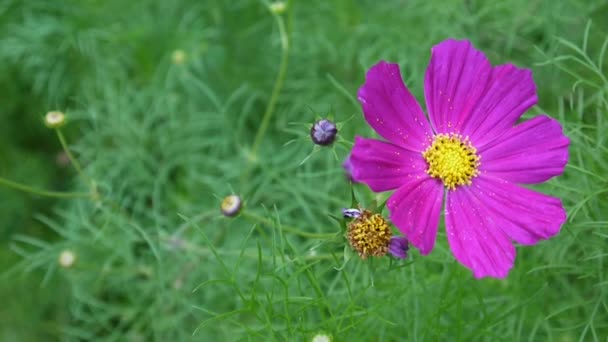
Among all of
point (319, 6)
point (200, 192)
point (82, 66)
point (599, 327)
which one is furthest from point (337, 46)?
point (599, 327)

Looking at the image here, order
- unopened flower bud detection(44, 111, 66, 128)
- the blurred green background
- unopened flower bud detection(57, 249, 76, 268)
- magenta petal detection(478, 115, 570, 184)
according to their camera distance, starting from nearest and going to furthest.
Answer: magenta petal detection(478, 115, 570, 184) → unopened flower bud detection(44, 111, 66, 128) → unopened flower bud detection(57, 249, 76, 268) → the blurred green background

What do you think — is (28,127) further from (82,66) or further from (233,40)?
(233,40)

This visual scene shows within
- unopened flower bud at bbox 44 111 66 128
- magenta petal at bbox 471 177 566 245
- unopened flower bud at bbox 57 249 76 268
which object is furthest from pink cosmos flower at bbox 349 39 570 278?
unopened flower bud at bbox 57 249 76 268

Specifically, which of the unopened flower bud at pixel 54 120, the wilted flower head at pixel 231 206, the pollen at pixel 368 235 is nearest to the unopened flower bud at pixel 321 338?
the pollen at pixel 368 235

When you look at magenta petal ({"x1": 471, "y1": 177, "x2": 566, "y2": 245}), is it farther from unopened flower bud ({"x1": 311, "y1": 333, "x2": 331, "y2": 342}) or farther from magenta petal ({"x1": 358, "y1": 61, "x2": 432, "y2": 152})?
unopened flower bud ({"x1": 311, "y1": 333, "x2": 331, "y2": 342})

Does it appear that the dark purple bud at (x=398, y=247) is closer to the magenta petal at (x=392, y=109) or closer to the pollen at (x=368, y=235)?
the pollen at (x=368, y=235)

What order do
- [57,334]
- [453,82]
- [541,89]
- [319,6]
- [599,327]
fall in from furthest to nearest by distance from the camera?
[319,6]
[57,334]
[541,89]
[599,327]
[453,82]
